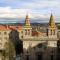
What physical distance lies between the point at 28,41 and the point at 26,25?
1759 mm

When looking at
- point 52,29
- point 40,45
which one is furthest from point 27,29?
point 52,29

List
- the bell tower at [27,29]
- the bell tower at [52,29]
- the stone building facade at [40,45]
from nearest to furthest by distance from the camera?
the stone building facade at [40,45] → the bell tower at [52,29] → the bell tower at [27,29]

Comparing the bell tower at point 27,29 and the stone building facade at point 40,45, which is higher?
the bell tower at point 27,29

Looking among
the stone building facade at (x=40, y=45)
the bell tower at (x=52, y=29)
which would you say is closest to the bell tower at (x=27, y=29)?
the stone building facade at (x=40, y=45)

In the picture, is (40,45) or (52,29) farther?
(40,45)

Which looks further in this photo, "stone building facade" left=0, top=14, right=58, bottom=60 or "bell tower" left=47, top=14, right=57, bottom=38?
"bell tower" left=47, top=14, right=57, bottom=38

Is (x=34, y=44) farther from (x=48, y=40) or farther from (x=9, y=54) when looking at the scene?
(x=9, y=54)

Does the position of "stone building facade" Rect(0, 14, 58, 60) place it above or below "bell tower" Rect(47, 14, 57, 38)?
below

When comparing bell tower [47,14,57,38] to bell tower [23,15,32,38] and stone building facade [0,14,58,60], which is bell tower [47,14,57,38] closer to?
stone building facade [0,14,58,60]

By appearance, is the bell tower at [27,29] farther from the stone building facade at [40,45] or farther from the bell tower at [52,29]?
the bell tower at [52,29]

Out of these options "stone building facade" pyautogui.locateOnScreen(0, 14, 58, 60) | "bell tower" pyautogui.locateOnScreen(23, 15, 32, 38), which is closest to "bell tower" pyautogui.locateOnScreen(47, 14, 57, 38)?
"stone building facade" pyautogui.locateOnScreen(0, 14, 58, 60)

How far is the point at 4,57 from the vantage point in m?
28.6

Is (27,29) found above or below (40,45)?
above

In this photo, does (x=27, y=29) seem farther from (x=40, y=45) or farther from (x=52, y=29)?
(x=52, y=29)
